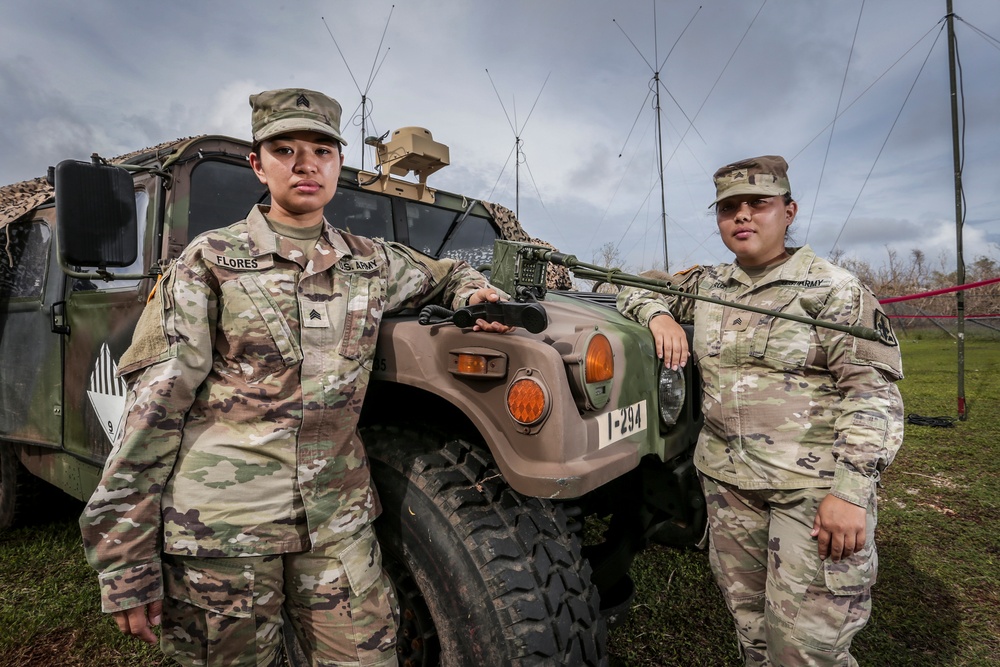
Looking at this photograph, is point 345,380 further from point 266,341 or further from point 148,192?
point 148,192

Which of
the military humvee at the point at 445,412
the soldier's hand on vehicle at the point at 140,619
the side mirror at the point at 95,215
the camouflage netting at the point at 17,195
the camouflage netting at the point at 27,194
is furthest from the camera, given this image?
the camouflage netting at the point at 17,195

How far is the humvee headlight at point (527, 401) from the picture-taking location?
1463 mm

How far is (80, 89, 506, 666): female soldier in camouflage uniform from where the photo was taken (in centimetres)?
148

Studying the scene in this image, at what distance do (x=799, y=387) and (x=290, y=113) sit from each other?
169 centimetres

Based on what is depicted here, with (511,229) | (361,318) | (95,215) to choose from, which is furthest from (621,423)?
(511,229)

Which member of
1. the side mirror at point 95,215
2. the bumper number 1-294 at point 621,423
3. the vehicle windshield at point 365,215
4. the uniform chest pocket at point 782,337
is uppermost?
the vehicle windshield at point 365,215

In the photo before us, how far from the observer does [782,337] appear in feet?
6.23

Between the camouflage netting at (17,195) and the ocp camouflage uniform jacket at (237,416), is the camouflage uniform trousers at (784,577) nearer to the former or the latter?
the ocp camouflage uniform jacket at (237,416)

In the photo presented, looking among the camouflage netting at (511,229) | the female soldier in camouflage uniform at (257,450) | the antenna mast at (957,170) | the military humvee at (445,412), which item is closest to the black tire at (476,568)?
the military humvee at (445,412)

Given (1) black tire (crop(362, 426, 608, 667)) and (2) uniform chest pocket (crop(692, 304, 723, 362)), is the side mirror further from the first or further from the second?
(2) uniform chest pocket (crop(692, 304, 723, 362))

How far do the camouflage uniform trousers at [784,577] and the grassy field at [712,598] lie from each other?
667 millimetres

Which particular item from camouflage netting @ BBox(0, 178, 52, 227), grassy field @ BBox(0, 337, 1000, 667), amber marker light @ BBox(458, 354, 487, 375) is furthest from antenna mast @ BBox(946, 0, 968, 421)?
camouflage netting @ BBox(0, 178, 52, 227)

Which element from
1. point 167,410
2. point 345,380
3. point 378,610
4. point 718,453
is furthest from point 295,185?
point 718,453

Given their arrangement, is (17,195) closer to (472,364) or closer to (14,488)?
(14,488)
